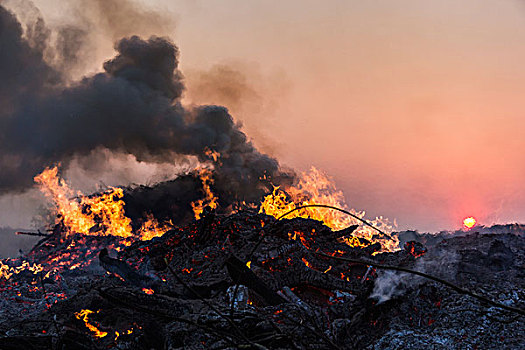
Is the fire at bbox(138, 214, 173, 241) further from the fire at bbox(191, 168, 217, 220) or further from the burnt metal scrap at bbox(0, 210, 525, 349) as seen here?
the burnt metal scrap at bbox(0, 210, 525, 349)

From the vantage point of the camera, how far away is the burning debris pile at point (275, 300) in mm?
3576

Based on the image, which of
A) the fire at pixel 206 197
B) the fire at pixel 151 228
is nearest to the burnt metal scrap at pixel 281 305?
the fire at pixel 151 228

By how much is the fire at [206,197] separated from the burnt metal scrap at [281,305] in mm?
14934

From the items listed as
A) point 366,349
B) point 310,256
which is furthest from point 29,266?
point 366,349

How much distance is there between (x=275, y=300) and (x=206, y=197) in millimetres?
21706

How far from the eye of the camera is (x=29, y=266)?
1861 cm

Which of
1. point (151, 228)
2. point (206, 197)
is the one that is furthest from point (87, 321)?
point (206, 197)

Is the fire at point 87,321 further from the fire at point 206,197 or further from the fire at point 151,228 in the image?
the fire at point 206,197

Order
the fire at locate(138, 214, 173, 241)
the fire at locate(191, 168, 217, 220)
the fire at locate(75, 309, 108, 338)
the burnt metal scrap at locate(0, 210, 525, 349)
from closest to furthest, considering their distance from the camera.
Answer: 1. the burnt metal scrap at locate(0, 210, 525, 349)
2. the fire at locate(75, 309, 108, 338)
3. the fire at locate(138, 214, 173, 241)
4. the fire at locate(191, 168, 217, 220)

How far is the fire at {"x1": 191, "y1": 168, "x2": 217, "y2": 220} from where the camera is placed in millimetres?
26375

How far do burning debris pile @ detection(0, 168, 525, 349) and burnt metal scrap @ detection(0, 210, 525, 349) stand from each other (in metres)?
0.02

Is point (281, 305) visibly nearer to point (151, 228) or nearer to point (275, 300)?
point (275, 300)

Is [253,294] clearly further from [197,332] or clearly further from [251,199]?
[251,199]

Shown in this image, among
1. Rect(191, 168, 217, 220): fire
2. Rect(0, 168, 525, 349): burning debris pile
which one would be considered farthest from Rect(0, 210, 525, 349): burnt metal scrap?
Rect(191, 168, 217, 220): fire
